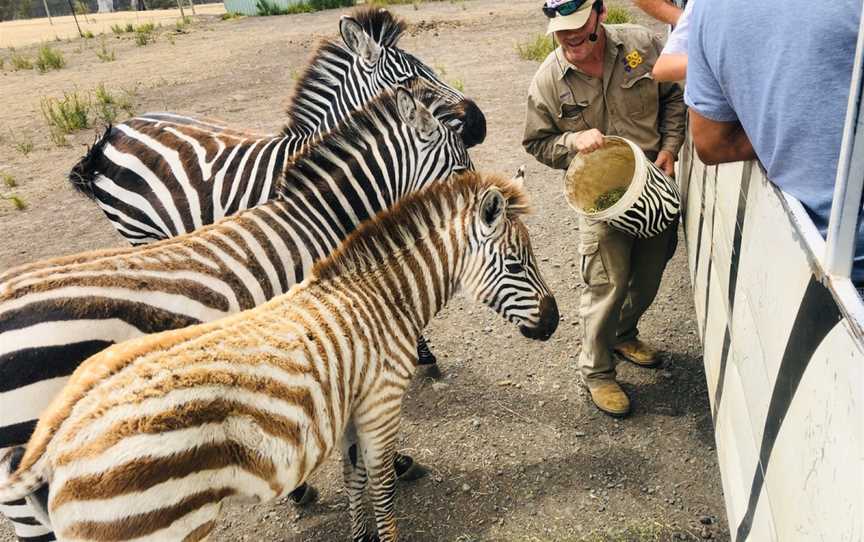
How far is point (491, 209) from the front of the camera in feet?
9.61

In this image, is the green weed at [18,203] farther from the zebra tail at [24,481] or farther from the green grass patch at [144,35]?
the green grass patch at [144,35]

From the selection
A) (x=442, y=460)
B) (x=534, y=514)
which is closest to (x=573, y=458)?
(x=534, y=514)

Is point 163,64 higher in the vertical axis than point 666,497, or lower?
higher

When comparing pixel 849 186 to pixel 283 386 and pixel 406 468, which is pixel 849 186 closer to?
pixel 283 386

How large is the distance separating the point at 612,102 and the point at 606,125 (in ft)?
0.43

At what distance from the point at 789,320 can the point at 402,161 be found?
2.61 meters

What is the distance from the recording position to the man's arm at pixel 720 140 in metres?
2.04

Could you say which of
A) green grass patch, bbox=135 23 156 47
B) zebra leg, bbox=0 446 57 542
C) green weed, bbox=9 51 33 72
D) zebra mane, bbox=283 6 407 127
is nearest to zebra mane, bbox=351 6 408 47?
zebra mane, bbox=283 6 407 127

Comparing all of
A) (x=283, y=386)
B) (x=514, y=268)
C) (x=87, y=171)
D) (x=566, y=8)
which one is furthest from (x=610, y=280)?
(x=87, y=171)

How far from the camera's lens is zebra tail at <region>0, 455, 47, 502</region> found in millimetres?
1808

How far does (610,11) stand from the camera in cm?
1184

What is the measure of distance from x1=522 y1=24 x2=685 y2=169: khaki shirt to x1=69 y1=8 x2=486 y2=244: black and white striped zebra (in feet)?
3.73

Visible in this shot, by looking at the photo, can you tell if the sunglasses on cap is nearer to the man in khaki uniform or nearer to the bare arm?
the man in khaki uniform

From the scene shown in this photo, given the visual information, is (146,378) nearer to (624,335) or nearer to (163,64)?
(624,335)
